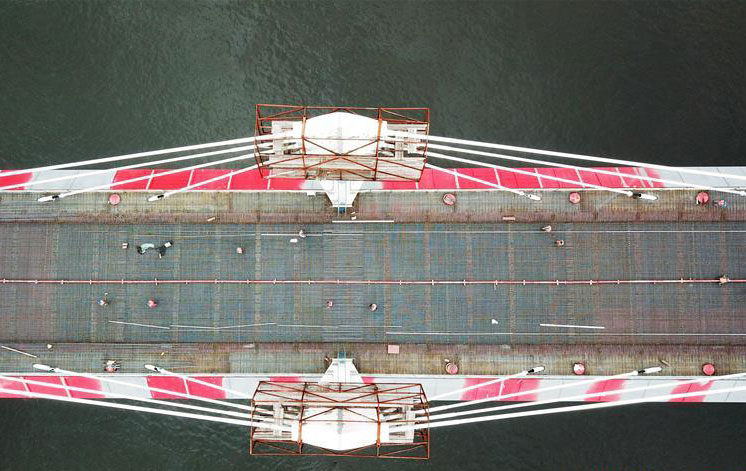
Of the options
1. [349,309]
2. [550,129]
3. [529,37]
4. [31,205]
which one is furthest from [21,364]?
[529,37]

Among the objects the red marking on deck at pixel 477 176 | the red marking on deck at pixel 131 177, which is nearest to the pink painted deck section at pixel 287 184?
the red marking on deck at pixel 131 177

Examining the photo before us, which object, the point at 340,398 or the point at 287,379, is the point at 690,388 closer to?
the point at 340,398

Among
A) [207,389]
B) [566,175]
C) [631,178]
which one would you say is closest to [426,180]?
[566,175]

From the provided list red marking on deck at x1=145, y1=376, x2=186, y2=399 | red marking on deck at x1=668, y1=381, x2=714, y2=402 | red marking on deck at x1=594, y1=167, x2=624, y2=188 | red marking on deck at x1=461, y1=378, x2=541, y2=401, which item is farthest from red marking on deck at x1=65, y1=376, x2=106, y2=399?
red marking on deck at x1=668, y1=381, x2=714, y2=402

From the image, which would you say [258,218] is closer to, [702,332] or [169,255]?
[169,255]

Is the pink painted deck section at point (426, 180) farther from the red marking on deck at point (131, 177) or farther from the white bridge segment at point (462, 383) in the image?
the white bridge segment at point (462, 383)

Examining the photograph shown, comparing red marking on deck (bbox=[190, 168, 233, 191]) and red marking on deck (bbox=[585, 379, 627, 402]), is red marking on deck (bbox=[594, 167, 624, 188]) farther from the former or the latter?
red marking on deck (bbox=[190, 168, 233, 191])

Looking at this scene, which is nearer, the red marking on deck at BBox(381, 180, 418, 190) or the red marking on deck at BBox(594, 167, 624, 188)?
the red marking on deck at BBox(381, 180, 418, 190)
